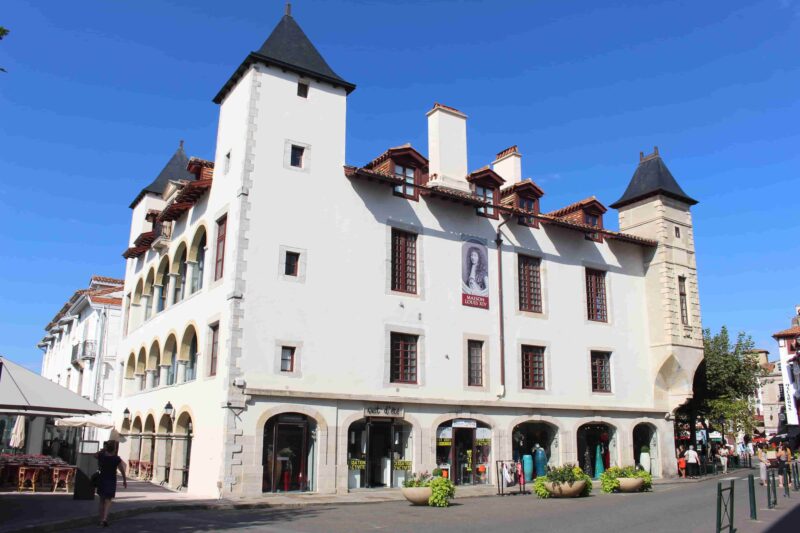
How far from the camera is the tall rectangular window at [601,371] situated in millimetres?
30417

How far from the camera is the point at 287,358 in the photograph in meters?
22.1

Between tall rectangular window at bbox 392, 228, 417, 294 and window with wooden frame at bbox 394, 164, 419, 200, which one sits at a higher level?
window with wooden frame at bbox 394, 164, 419, 200

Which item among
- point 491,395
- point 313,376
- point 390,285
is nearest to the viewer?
point 313,376

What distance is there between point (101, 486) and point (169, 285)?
15782mm

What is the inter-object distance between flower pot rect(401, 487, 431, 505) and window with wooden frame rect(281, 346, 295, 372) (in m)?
5.63

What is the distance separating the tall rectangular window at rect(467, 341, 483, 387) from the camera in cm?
2647

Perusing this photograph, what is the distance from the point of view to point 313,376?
2228 cm

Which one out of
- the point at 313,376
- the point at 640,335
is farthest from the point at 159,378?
the point at 640,335

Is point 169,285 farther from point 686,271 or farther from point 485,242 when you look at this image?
point 686,271

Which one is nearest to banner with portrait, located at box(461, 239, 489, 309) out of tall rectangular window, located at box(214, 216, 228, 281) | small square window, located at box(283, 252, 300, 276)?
small square window, located at box(283, 252, 300, 276)

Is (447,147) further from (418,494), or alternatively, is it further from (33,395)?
(33,395)

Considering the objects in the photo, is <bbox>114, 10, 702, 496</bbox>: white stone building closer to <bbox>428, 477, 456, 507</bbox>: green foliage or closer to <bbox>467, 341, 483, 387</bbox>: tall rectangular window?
<bbox>467, 341, 483, 387</bbox>: tall rectangular window

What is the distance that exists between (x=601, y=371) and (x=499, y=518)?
1632 cm

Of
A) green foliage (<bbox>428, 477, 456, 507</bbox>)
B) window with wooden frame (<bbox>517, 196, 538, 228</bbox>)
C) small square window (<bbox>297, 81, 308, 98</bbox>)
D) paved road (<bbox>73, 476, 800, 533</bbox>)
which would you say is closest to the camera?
paved road (<bbox>73, 476, 800, 533</bbox>)
